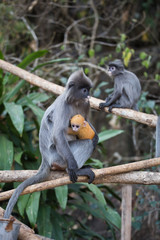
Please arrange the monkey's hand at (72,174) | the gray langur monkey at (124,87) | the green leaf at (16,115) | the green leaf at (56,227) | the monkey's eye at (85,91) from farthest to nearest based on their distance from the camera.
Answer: the gray langur monkey at (124,87) < the green leaf at (56,227) < the green leaf at (16,115) < the monkey's eye at (85,91) < the monkey's hand at (72,174)

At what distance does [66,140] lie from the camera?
10.3 ft

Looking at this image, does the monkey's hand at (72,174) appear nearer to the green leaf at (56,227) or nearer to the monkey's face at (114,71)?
the green leaf at (56,227)

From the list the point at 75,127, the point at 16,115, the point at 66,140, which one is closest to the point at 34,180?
the point at 66,140

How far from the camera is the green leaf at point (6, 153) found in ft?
14.0

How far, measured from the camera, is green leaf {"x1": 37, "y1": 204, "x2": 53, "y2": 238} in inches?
172

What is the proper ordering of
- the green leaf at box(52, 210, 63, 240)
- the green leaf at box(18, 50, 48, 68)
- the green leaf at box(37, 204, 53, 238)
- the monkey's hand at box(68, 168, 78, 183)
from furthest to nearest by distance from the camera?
the green leaf at box(18, 50, 48, 68) → the green leaf at box(52, 210, 63, 240) → the green leaf at box(37, 204, 53, 238) → the monkey's hand at box(68, 168, 78, 183)

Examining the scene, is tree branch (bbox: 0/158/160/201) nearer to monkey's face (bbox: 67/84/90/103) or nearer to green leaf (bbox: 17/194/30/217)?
monkey's face (bbox: 67/84/90/103)

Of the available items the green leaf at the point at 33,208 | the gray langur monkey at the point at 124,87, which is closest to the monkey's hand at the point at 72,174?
the green leaf at the point at 33,208

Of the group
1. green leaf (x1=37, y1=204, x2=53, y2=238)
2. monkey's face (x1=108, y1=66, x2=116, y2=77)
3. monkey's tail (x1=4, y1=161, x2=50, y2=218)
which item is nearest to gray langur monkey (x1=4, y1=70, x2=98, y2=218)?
monkey's tail (x1=4, y1=161, x2=50, y2=218)

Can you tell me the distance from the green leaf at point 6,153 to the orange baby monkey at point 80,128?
1.27 m

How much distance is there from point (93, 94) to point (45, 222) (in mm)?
2811

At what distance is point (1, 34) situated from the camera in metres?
7.77

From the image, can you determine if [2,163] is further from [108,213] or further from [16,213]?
[108,213]

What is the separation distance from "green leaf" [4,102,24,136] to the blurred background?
1 cm
